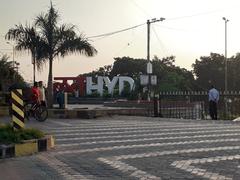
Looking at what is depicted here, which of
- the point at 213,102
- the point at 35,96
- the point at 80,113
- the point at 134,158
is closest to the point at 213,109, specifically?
the point at 213,102

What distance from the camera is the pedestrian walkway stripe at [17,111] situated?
1262 centimetres

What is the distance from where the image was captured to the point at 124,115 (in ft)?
81.8

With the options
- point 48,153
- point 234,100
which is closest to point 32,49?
point 234,100

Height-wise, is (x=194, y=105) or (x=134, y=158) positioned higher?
(x=194, y=105)

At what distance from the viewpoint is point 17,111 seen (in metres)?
12.9

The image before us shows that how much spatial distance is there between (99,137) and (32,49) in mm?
13484

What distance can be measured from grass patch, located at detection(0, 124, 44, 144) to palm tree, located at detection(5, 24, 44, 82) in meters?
14.6

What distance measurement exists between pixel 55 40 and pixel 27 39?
136cm

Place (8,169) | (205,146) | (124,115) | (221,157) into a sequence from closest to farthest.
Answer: (8,169)
(221,157)
(205,146)
(124,115)

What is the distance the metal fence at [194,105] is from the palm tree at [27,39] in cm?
648

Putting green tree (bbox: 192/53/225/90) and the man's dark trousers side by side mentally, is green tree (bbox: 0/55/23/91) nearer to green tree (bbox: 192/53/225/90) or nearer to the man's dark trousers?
the man's dark trousers

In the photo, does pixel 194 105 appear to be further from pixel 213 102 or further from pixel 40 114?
pixel 40 114

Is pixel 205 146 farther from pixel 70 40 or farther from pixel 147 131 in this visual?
pixel 70 40

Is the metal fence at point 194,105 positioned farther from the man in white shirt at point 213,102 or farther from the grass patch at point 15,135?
the grass patch at point 15,135
